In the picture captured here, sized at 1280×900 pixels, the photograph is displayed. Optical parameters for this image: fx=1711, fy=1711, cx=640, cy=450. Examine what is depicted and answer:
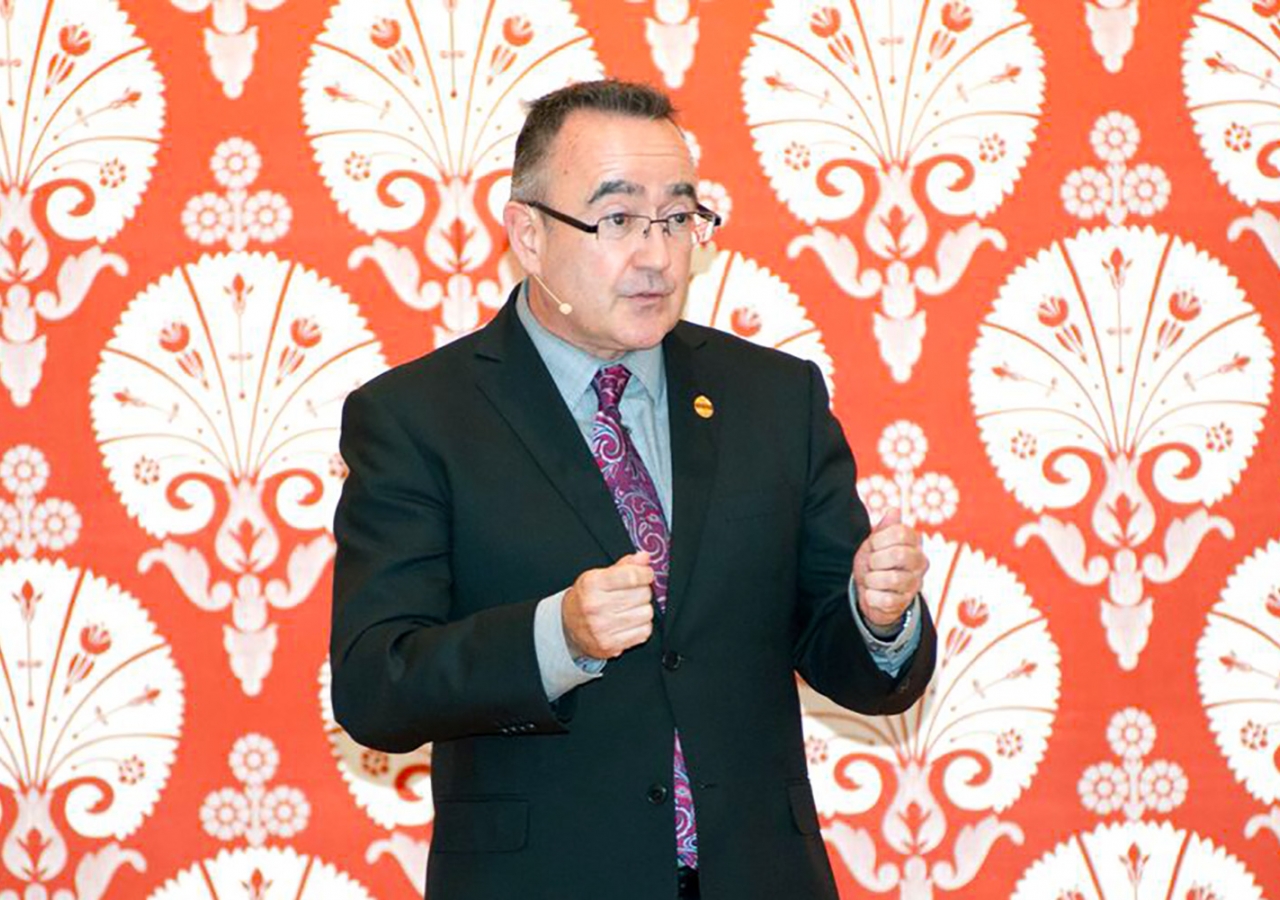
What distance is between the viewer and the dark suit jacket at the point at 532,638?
1.82m

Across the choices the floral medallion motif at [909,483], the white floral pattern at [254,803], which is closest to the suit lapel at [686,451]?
the floral medallion motif at [909,483]

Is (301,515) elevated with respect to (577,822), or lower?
elevated

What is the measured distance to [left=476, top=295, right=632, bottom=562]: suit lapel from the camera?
190cm

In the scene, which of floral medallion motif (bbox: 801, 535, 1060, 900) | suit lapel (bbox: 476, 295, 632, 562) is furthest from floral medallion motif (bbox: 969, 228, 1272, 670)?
Result: suit lapel (bbox: 476, 295, 632, 562)

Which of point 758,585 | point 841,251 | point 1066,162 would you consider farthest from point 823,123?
point 758,585

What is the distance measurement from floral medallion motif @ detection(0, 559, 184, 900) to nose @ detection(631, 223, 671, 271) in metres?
1.21

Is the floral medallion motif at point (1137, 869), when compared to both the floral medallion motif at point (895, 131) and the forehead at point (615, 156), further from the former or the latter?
the forehead at point (615, 156)

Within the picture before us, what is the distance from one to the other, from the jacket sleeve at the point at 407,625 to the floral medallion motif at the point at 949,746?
3.52 ft

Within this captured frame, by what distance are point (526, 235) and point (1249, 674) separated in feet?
4.97

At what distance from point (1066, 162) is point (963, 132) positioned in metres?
0.18

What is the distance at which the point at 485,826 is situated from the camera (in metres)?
1.86

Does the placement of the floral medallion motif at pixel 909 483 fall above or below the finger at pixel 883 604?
above

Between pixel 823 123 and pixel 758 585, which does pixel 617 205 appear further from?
pixel 823 123

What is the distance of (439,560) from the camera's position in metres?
1.91
